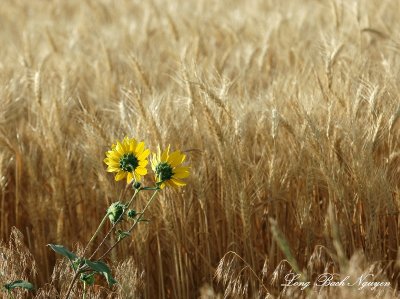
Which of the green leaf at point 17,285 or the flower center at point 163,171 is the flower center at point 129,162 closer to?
the flower center at point 163,171

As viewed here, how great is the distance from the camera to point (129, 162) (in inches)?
72.6

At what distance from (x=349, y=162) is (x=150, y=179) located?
641 mm

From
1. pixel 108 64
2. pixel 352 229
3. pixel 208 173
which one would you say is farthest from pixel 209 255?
pixel 108 64

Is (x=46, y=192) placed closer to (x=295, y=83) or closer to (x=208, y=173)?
(x=208, y=173)

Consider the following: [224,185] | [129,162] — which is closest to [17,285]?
[129,162]

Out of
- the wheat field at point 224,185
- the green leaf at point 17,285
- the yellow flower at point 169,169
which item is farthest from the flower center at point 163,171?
the green leaf at point 17,285

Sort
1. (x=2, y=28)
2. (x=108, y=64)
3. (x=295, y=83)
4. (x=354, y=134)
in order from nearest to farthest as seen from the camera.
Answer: (x=354, y=134)
(x=295, y=83)
(x=108, y=64)
(x=2, y=28)

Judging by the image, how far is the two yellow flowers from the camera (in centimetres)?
182

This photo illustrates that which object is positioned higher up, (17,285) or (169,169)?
(169,169)

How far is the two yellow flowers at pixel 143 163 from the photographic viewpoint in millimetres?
1824

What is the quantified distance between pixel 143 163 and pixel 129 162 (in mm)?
35

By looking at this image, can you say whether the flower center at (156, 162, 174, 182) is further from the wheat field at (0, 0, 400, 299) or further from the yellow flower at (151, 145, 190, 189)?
the wheat field at (0, 0, 400, 299)

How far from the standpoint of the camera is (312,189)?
7.73ft

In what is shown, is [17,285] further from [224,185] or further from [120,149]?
[224,185]
